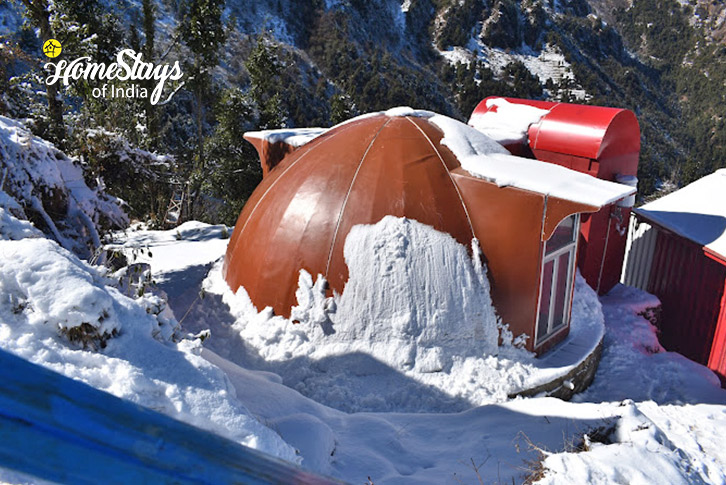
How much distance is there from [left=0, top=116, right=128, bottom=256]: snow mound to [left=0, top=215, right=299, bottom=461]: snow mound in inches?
130

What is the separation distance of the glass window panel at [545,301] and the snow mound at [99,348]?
16.7ft

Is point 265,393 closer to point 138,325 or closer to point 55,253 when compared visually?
point 138,325

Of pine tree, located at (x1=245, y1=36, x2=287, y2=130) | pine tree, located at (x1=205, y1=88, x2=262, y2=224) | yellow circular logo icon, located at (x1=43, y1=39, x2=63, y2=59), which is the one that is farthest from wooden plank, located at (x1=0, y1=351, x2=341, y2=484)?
pine tree, located at (x1=245, y1=36, x2=287, y2=130)

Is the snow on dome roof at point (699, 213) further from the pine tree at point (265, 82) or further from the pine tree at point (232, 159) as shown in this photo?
Result: the pine tree at point (265, 82)

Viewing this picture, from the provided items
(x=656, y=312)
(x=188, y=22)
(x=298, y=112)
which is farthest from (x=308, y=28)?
(x=656, y=312)

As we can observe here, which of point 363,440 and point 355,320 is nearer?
point 363,440

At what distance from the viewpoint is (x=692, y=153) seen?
7362 centimetres

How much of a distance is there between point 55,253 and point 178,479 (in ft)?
8.12

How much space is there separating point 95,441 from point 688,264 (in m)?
11.3

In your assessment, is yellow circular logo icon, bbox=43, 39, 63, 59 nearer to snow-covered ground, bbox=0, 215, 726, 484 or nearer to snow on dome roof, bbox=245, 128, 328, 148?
snow on dome roof, bbox=245, 128, 328, 148

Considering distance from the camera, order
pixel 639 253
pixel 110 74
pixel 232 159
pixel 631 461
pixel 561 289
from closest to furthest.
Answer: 1. pixel 631 461
2. pixel 561 289
3. pixel 639 253
4. pixel 110 74
5. pixel 232 159

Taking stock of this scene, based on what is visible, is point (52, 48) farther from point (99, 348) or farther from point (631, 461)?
point (631, 461)

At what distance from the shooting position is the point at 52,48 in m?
12.8

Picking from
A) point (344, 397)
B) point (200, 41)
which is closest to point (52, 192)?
point (344, 397)
